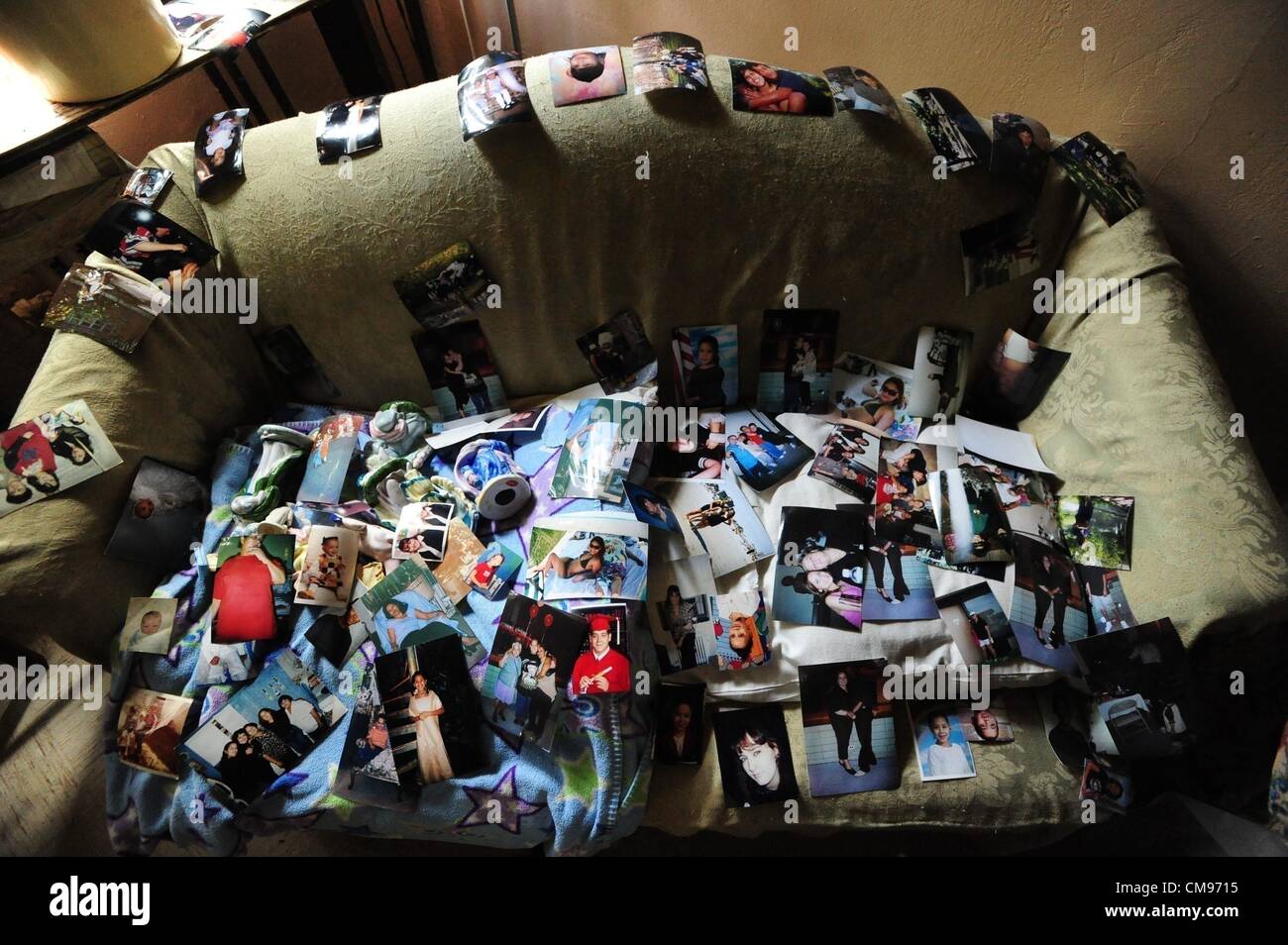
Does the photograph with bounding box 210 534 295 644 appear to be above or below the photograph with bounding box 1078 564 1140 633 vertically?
above

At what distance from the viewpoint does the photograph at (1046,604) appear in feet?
3.77

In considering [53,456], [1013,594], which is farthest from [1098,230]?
[53,456]

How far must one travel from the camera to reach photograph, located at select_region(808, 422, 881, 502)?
1.36m

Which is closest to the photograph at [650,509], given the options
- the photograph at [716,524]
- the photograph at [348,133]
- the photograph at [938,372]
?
the photograph at [716,524]

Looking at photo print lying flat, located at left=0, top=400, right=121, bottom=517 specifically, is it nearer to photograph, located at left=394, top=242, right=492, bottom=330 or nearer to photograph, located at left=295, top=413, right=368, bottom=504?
photograph, located at left=295, top=413, right=368, bottom=504

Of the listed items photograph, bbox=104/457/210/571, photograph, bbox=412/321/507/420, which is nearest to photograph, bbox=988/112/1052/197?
photograph, bbox=412/321/507/420

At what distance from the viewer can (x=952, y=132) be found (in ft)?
4.24

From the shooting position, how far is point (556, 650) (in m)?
1.09

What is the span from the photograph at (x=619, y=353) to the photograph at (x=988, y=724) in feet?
2.76

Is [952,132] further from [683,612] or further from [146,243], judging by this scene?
[146,243]

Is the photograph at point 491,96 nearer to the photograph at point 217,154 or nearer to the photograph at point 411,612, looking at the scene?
the photograph at point 217,154

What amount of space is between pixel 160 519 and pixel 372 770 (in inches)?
23.5

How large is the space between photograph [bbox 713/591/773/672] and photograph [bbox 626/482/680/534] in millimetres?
154
